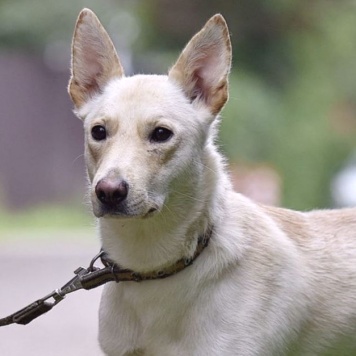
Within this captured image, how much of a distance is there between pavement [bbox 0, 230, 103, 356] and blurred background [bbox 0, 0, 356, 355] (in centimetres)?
10

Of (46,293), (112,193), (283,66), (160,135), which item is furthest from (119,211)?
(283,66)

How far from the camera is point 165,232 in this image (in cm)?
500

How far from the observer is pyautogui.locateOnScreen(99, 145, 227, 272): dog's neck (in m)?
4.98

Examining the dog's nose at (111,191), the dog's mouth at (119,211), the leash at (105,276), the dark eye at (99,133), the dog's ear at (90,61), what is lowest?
the leash at (105,276)

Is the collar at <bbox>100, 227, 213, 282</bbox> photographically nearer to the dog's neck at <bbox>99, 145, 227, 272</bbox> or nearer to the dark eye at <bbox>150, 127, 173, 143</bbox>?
the dog's neck at <bbox>99, 145, 227, 272</bbox>

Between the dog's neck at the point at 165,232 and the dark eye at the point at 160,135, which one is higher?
the dark eye at the point at 160,135

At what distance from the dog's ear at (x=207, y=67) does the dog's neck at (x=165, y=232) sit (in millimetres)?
291

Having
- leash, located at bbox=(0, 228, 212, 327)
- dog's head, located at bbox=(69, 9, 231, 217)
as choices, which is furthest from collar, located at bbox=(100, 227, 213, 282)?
dog's head, located at bbox=(69, 9, 231, 217)

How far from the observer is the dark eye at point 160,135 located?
189 inches

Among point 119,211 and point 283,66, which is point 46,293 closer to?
point 119,211

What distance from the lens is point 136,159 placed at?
4.67 meters

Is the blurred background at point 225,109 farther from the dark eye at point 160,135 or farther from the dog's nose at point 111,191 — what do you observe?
the dog's nose at point 111,191

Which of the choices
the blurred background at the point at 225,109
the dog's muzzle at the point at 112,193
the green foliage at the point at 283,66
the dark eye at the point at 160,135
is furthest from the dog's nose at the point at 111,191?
the green foliage at the point at 283,66

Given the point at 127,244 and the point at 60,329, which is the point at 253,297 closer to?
the point at 127,244
